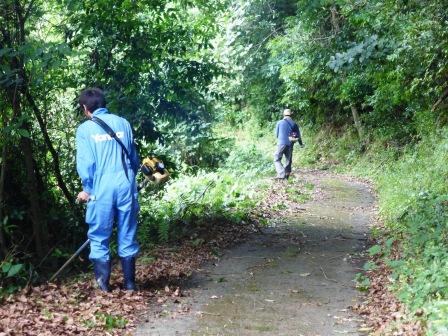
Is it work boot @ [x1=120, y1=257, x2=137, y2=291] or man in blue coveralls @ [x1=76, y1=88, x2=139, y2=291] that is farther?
work boot @ [x1=120, y1=257, x2=137, y2=291]

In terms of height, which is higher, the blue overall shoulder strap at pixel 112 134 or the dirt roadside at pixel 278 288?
the blue overall shoulder strap at pixel 112 134

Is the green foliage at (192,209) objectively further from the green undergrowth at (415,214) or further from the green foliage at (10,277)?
the green undergrowth at (415,214)

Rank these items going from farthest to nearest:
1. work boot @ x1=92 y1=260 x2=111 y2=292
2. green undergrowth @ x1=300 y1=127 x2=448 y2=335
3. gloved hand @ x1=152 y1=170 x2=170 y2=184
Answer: gloved hand @ x1=152 y1=170 x2=170 y2=184 < work boot @ x1=92 y1=260 x2=111 y2=292 < green undergrowth @ x1=300 y1=127 x2=448 y2=335

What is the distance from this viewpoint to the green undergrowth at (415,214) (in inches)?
178

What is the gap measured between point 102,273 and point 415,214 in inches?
182

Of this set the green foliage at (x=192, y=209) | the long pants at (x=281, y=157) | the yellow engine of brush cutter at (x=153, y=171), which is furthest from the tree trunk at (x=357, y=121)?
the yellow engine of brush cutter at (x=153, y=171)

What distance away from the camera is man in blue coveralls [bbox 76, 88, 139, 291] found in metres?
5.39

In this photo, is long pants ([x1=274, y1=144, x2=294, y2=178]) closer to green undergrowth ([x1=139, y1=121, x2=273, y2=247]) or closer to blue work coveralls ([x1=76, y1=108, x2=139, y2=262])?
green undergrowth ([x1=139, y1=121, x2=273, y2=247])

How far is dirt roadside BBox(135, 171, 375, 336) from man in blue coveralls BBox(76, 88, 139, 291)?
0.75 m

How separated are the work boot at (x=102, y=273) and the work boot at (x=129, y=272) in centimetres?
17

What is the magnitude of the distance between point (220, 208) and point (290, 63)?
1263 cm

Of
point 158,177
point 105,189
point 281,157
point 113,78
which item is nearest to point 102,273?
point 105,189

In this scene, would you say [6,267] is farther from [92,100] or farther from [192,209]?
[192,209]

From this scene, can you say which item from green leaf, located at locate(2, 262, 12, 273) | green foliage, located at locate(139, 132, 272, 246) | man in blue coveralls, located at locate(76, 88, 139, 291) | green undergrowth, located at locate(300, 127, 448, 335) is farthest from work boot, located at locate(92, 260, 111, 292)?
green undergrowth, located at locate(300, 127, 448, 335)
